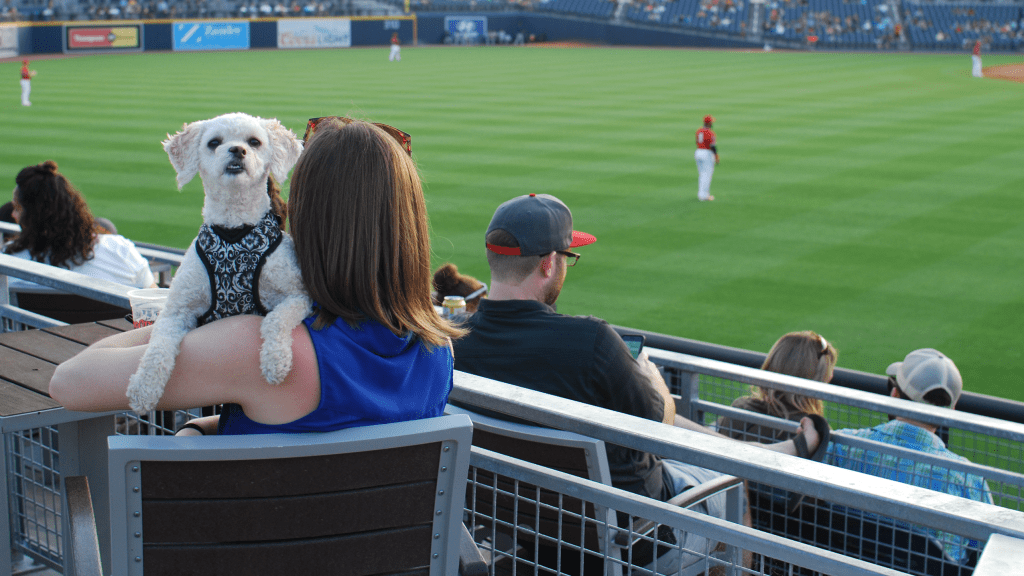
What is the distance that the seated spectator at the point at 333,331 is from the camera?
1996 millimetres

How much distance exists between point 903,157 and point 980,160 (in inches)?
49.8

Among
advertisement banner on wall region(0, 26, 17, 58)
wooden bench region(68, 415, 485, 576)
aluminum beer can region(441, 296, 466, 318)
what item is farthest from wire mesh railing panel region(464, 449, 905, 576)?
advertisement banner on wall region(0, 26, 17, 58)

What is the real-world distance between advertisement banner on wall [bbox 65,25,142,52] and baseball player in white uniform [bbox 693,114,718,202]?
38.8 m

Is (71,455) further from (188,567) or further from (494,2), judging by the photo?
(494,2)

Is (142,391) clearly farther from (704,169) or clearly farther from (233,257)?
(704,169)

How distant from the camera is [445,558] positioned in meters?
2.09

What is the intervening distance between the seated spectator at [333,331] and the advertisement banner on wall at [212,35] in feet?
162

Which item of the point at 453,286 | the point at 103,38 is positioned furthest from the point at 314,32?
the point at 453,286

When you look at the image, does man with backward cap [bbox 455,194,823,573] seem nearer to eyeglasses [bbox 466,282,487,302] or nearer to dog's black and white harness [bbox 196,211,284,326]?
dog's black and white harness [bbox 196,211,284,326]

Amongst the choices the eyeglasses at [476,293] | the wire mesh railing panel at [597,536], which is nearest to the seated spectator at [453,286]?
the eyeglasses at [476,293]

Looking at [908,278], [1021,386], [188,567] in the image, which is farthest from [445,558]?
[908,278]

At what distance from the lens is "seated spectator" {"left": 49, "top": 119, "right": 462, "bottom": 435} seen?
200cm

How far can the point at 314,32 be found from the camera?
50.6 meters

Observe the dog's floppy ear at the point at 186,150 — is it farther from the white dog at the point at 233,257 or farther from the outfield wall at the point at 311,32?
the outfield wall at the point at 311,32
